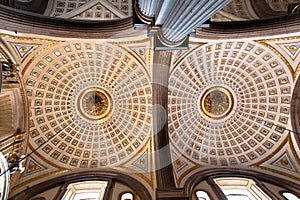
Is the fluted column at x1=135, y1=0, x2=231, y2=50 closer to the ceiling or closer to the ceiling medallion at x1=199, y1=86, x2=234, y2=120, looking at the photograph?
the ceiling

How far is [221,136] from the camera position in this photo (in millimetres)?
12680

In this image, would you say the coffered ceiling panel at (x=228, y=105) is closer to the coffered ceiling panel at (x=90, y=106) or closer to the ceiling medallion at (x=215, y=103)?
the ceiling medallion at (x=215, y=103)

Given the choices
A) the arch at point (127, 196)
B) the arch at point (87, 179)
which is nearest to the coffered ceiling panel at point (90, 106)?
the arch at point (87, 179)

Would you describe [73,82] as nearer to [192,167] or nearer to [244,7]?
[192,167]

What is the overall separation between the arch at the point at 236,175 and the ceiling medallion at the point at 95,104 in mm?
5692

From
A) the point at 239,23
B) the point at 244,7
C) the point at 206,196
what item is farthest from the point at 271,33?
the point at 206,196

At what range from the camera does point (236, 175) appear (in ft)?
39.3

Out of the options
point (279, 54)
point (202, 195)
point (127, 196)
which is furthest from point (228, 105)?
point (127, 196)

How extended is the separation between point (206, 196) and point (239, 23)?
26.9 feet

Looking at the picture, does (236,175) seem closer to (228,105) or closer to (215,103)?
(228,105)

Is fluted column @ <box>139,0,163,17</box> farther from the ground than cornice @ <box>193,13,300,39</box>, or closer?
closer

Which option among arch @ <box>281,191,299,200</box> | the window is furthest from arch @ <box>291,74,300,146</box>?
the window

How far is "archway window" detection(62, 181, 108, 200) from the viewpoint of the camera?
1128 cm

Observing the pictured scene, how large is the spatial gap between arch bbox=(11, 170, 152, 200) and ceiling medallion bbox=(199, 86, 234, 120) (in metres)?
5.37
